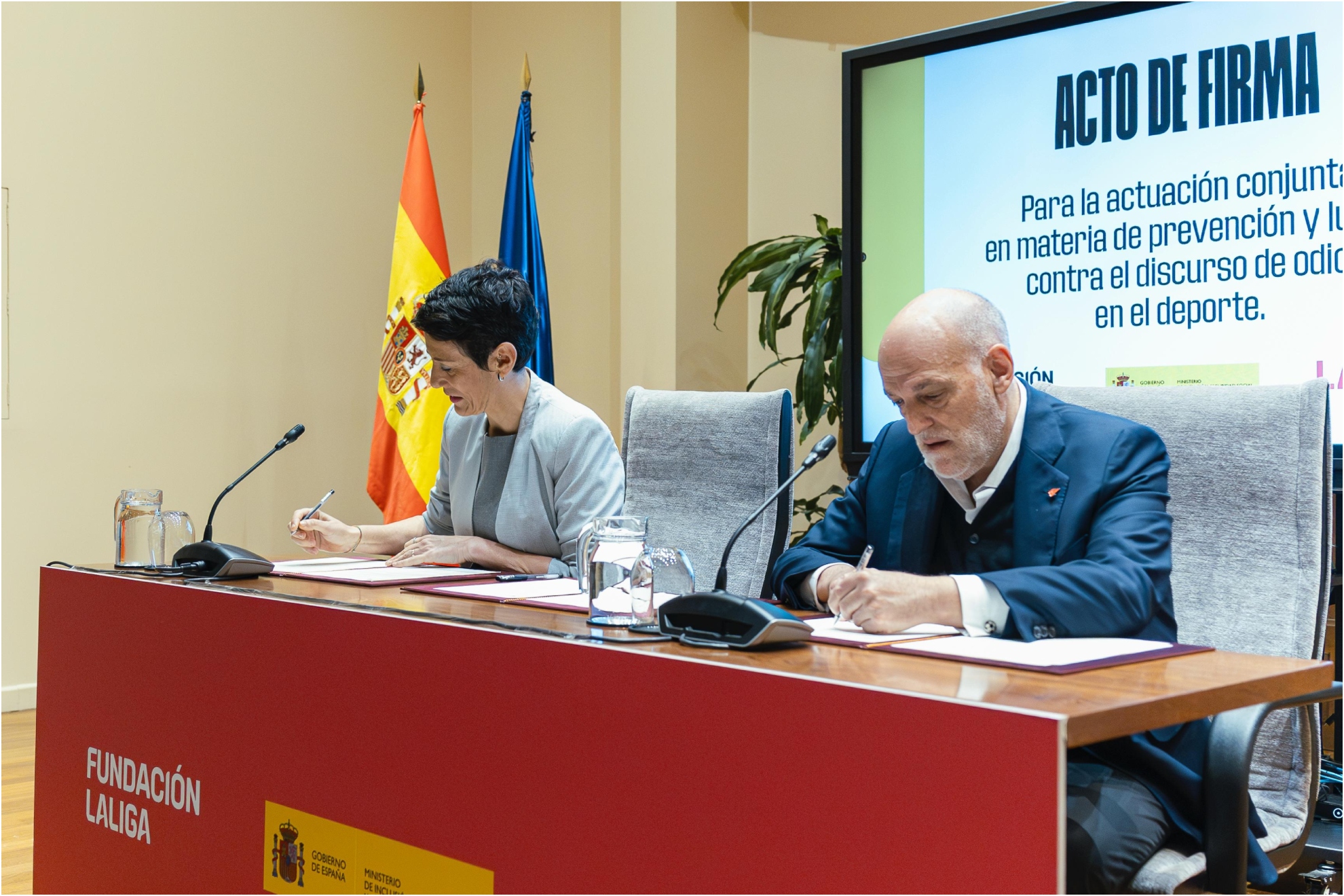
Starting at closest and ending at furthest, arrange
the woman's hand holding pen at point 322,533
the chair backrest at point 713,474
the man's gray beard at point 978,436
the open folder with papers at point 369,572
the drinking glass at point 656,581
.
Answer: the drinking glass at point 656,581 < the man's gray beard at point 978,436 < the open folder with papers at point 369,572 < the chair backrest at point 713,474 < the woman's hand holding pen at point 322,533

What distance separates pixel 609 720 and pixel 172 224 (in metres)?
3.65

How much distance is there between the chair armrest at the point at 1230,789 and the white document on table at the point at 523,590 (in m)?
0.85

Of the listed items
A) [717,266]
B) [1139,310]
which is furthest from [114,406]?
[1139,310]

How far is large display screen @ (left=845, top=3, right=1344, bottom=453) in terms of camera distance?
2797 mm

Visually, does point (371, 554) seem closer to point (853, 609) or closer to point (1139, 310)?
point (853, 609)

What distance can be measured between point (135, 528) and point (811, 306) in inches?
82.9

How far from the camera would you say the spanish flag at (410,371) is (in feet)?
13.9

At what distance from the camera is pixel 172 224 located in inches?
172

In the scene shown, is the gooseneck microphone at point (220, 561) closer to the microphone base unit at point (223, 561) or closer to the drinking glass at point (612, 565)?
the microphone base unit at point (223, 561)

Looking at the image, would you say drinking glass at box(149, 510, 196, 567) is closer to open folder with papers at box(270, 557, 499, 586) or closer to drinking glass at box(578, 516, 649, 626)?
open folder with papers at box(270, 557, 499, 586)

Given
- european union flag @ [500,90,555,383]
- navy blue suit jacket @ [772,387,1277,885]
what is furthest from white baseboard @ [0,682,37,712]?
navy blue suit jacket @ [772,387,1277,885]

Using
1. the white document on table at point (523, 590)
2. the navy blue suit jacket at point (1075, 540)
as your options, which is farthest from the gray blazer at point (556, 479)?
the navy blue suit jacket at point (1075, 540)

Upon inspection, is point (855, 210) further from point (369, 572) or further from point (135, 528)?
point (135, 528)

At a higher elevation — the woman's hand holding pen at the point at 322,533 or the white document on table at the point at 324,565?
the woman's hand holding pen at the point at 322,533
